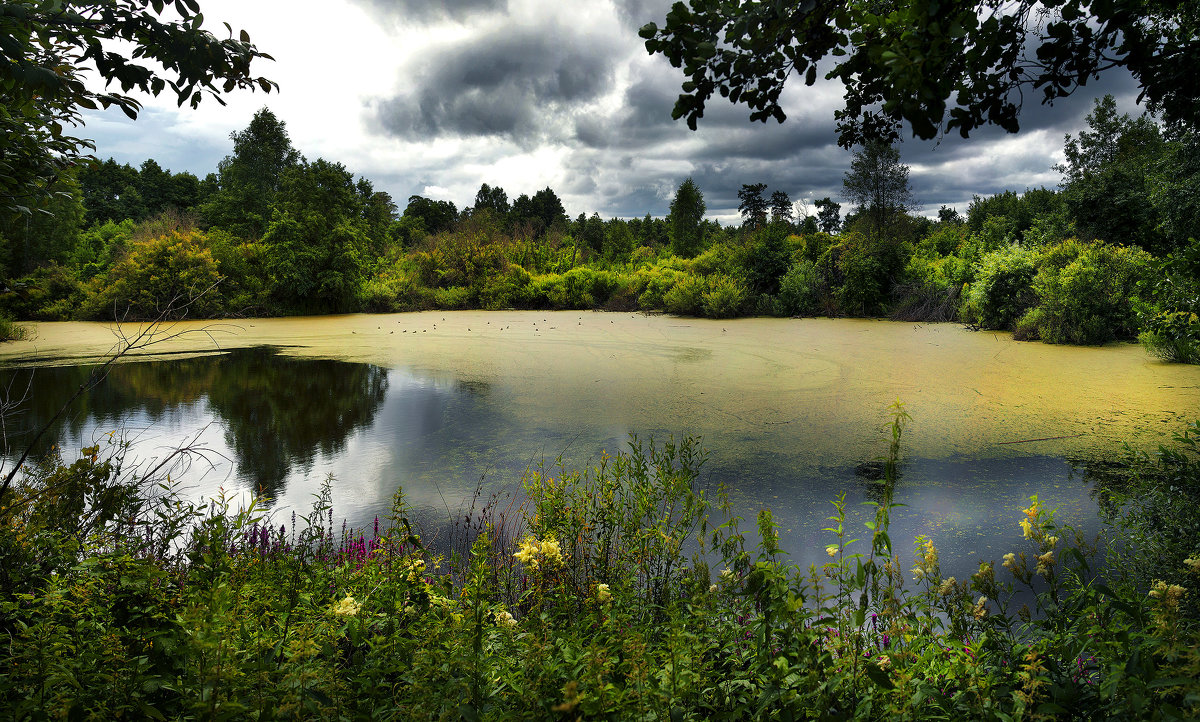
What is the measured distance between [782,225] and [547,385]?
13087 mm

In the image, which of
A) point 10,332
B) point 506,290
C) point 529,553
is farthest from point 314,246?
point 529,553

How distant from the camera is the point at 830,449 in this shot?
15.2ft

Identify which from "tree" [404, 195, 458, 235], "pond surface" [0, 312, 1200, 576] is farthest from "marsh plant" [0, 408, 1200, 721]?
"tree" [404, 195, 458, 235]

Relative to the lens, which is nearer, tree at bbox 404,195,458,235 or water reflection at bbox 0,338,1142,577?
water reflection at bbox 0,338,1142,577

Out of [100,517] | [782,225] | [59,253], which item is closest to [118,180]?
[59,253]

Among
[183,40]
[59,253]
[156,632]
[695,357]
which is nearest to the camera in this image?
[156,632]

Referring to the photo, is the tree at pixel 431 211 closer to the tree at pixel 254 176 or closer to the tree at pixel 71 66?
the tree at pixel 254 176

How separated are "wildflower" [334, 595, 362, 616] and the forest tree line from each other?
172 inches

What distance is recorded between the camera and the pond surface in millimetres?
3736

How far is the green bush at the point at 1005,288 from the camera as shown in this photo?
11078 mm

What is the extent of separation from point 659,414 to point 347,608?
4295 mm

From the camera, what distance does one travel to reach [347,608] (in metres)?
1.58

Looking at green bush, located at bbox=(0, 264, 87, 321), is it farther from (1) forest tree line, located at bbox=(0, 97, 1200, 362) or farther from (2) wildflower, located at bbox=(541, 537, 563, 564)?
(2) wildflower, located at bbox=(541, 537, 563, 564)

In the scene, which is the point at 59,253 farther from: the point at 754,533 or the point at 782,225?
the point at 754,533
